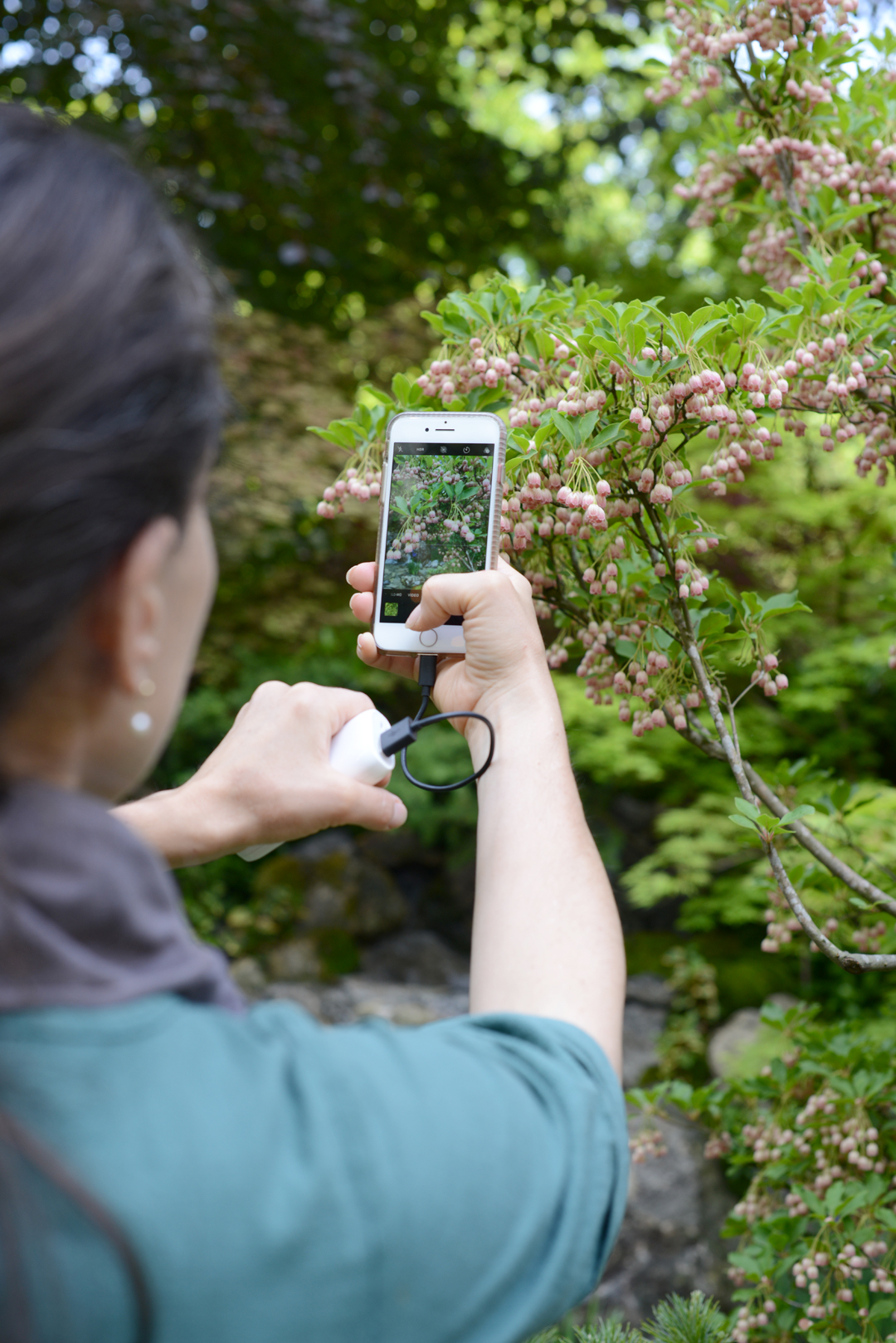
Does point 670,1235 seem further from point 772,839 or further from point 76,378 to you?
point 76,378

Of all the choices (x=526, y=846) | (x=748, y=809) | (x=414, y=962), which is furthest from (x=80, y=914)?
(x=414, y=962)

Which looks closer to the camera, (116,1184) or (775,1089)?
(116,1184)

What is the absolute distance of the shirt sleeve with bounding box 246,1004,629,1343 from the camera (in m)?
0.62

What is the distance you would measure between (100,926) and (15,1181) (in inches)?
5.9

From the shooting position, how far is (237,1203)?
1.91ft

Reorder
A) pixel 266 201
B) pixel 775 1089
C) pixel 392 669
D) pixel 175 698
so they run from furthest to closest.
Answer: pixel 266 201
pixel 775 1089
pixel 392 669
pixel 175 698

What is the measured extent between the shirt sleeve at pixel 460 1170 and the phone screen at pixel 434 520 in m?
0.77

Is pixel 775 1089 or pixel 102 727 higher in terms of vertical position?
pixel 102 727

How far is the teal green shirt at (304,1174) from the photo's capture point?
0.56 meters

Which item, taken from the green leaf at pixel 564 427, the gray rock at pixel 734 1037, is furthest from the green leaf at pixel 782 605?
the gray rock at pixel 734 1037

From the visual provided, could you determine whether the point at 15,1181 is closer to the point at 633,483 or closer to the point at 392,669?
the point at 392,669

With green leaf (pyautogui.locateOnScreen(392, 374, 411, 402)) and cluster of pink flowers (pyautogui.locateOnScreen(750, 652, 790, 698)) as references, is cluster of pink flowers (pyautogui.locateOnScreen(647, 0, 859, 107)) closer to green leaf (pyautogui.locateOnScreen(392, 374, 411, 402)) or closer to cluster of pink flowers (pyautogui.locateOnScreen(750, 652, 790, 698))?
green leaf (pyautogui.locateOnScreen(392, 374, 411, 402))

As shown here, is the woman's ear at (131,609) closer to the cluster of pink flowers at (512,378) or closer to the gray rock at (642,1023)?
the cluster of pink flowers at (512,378)

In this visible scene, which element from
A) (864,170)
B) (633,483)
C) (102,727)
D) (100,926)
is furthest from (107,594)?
(864,170)
